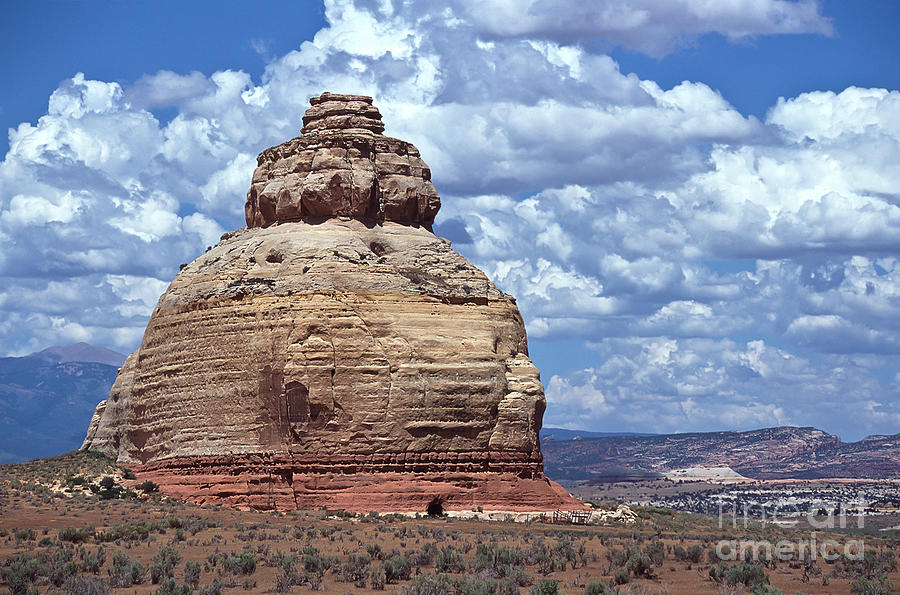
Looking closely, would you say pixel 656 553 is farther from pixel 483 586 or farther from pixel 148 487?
pixel 148 487

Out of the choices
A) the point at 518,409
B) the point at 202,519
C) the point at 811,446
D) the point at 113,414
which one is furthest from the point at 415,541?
the point at 811,446

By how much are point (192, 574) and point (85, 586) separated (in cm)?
261

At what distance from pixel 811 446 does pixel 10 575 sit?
487 ft

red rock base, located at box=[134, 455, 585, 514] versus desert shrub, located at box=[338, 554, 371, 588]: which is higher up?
red rock base, located at box=[134, 455, 585, 514]

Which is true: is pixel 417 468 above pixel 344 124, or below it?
below

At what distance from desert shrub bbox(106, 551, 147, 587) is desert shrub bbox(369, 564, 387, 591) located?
182 inches

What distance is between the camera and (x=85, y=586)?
2542cm

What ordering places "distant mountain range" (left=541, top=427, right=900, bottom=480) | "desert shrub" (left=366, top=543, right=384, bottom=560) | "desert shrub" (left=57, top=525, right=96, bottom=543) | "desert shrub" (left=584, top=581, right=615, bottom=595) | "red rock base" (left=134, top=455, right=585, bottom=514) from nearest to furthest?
"desert shrub" (left=584, top=581, right=615, bottom=595)
"desert shrub" (left=366, top=543, right=384, bottom=560)
"desert shrub" (left=57, top=525, right=96, bottom=543)
"red rock base" (left=134, top=455, right=585, bottom=514)
"distant mountain range" (left=541, top=427, right=900, bottom=480)

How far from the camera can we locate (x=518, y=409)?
151ft

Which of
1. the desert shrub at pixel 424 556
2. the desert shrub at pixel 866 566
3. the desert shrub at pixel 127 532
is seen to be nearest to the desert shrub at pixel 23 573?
the desert shrub at pixel 127 532

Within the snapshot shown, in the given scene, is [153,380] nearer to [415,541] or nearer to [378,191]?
[378,191]

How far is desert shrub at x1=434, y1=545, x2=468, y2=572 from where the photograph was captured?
1146 inches

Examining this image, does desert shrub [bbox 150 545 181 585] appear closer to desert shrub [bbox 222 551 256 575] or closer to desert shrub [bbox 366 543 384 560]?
desert shrub [bbox 222 551 256 575]

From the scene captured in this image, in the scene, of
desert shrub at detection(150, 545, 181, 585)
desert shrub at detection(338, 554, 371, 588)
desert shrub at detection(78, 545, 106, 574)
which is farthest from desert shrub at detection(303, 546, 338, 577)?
desert shrub at detection(78, 545, 106, 574)
